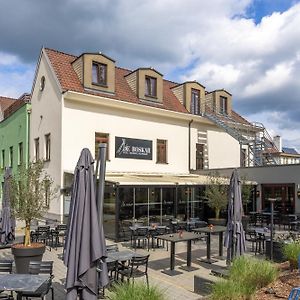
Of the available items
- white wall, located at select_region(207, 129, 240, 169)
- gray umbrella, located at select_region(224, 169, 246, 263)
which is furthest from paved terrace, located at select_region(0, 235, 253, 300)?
white wall, located at select_region(207, 129, 240, 169)

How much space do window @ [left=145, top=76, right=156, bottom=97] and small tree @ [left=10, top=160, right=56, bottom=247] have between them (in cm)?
1310

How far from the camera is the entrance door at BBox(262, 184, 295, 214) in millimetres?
20828

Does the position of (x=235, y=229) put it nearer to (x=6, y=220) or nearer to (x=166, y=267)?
(x=166, y=267)

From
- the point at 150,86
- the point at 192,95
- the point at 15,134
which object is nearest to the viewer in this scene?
the point at 150,86

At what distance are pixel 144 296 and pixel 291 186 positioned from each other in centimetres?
1720

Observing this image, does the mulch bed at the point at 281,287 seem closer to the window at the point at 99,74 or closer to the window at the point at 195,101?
the window at the point at 99,74

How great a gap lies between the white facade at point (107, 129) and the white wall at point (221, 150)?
0.07 meters

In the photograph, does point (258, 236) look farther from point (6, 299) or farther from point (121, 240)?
point (6, 299)

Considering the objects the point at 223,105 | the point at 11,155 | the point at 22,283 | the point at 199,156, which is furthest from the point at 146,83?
the point at 22,283

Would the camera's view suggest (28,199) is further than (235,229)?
Yes

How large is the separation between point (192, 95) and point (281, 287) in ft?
65.6

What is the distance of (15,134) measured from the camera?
84.9 feet

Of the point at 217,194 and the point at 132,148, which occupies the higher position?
the point at 132,148

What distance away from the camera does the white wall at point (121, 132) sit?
19.2m
